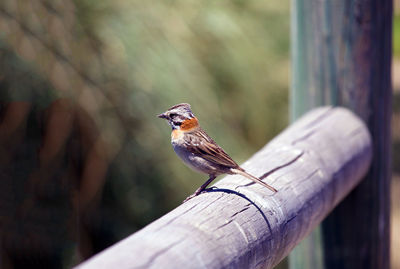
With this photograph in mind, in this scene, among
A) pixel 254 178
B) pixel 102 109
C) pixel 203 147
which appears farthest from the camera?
pixel 102 109

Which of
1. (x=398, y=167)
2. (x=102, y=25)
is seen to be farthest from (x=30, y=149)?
(x=398, y=167)

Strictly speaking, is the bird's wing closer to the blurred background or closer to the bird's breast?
the bird's breast

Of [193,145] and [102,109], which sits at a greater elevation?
[102,109]

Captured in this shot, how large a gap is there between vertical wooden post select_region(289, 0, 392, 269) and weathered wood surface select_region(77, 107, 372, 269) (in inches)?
3.4

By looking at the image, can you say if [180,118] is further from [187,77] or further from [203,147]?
[187,77]

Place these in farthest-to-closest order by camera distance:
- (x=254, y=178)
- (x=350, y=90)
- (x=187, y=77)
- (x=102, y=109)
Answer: (x=187, y=77), (x=102, y=109), (x=350, y=90), (x=254, y=178)

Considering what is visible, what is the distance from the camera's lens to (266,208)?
4.88 ft

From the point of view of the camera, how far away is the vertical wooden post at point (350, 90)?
7.81 ft

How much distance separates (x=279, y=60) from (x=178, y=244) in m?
2.65

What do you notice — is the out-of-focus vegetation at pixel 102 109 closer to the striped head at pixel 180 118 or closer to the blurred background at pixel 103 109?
the blurred background at pixel 103 109

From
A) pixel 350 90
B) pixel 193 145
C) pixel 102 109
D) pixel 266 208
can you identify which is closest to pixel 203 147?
pixel 193 145

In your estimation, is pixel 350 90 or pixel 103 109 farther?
pixel 103 109

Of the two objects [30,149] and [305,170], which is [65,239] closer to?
[30,149]

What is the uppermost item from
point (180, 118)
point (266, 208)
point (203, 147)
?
point (180, 118)
